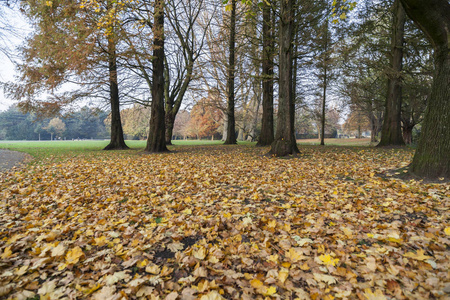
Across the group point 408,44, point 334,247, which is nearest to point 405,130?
point 408,44

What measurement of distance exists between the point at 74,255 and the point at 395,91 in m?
14.4

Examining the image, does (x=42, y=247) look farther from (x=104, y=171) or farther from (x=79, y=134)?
(x=79, y=134)

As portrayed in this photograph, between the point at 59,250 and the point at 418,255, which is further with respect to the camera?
the point at 59,250

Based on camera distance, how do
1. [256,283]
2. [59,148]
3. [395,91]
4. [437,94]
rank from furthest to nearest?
[59,148] → [395,91] → [437,94] → [256,283]

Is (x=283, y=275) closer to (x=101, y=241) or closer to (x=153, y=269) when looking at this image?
(x=153, y=269)

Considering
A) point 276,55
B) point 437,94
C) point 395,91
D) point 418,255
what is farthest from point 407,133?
point 418,255

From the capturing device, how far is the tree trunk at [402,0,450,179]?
15.6 ft

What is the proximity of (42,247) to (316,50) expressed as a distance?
15278mm

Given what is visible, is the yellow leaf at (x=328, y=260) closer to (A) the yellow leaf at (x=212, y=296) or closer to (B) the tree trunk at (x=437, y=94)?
(A) the yellow leaf at (x=212, y=296)

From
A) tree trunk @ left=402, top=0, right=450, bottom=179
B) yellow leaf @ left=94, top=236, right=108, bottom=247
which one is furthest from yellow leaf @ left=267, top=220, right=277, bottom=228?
tree trunk @ left=402, top=0, right=450, bottom=179

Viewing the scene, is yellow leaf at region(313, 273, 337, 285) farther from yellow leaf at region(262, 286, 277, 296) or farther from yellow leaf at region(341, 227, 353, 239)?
yellow leaf at region(341, 227, 353, 239)

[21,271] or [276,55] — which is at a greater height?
[276,55]

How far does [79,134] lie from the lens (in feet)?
216

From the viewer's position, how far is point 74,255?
8.18ft
